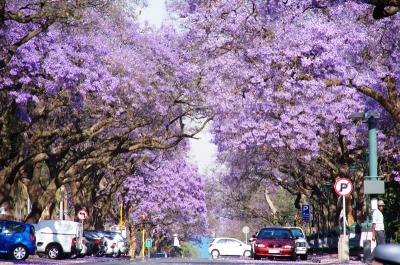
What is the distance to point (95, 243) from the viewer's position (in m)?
48.0

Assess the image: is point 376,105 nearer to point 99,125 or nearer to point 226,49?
point 226,49

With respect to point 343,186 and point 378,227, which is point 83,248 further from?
point 378,227

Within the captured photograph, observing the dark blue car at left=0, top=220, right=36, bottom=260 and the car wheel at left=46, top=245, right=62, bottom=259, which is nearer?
the dark blue car at left=0, top=220, right=36, bottom=260

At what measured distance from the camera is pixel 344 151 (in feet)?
126

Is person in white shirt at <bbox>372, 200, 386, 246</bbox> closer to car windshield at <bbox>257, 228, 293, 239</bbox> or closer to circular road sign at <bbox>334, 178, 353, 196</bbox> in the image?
circular road sign at <bbox>334, 178, 353, 196</bbox>

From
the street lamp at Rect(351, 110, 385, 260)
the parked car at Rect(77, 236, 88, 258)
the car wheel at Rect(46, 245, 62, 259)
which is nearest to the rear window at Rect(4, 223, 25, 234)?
the car wheel at Rect(46, 245, 62, 259)

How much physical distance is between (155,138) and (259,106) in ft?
30.0

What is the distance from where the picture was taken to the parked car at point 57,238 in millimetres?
40062

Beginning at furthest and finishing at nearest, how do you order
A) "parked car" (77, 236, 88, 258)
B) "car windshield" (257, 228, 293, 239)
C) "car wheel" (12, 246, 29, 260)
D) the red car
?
1. "parked car" (77, 236, 88, 258)
2. "car windshield" (257, 228, 293, 239)
3. the red car
4. "car wheel" (12, 246, 29, 260)

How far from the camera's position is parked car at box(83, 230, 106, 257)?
4728 centimetres

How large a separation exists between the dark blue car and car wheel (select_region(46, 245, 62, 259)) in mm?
6353

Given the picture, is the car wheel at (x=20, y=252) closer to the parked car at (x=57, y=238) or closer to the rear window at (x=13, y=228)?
the rear window at (x=13, y=228)

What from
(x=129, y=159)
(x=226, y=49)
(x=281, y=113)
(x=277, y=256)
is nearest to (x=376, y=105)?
(x=281, y=113)

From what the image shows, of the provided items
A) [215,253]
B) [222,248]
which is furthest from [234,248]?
[215,253]
